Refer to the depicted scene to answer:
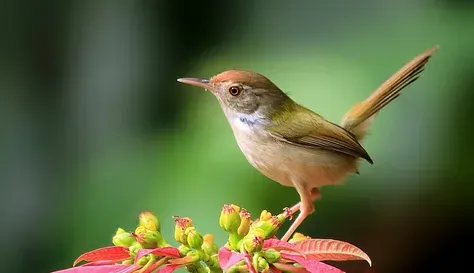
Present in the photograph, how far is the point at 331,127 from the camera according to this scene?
113 centimetres

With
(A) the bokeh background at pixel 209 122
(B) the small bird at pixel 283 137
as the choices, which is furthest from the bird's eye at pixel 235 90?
(A) the bokeh background at pixel 209 122

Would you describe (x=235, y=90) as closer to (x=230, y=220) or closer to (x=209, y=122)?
(x=230, y=220)

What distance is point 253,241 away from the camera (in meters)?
0.75

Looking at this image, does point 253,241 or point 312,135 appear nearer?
point 253,241

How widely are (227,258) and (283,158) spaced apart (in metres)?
0.36

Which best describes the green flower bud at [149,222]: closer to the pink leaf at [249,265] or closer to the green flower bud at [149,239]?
the green flower bud at [149,239]

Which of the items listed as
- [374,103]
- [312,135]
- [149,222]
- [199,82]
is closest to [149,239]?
[149,222]

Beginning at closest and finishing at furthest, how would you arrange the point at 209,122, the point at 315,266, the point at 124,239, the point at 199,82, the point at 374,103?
1. the point at 315,266
2. the point at 124,239
3. the point at 199,82
4. the point at 374,103
5. the point at 209,122

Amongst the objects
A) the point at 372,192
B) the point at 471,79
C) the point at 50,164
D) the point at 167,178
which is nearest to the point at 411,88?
the point at 471,79

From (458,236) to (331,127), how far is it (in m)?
1.04

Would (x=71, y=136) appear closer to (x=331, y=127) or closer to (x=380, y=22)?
(x=380, y=22)

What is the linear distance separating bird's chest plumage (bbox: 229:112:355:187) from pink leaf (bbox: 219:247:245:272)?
304 mm

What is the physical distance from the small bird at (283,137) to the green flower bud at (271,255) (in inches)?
9.5

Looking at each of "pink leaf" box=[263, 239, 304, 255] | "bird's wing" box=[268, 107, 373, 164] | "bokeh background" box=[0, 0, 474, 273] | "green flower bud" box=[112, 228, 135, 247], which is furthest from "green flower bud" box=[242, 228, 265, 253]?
"bokeh background" box=[0, 0, 474, 273]
